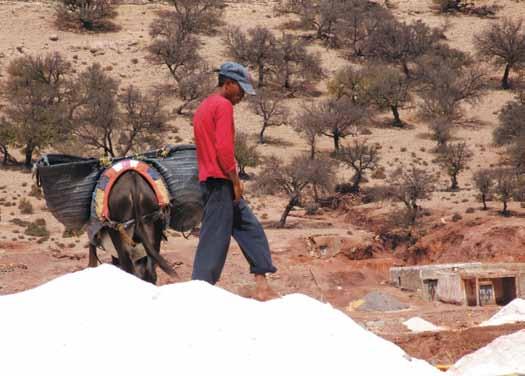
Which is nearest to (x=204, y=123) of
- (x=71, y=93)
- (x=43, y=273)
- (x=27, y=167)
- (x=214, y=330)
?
(x=214, y=330)

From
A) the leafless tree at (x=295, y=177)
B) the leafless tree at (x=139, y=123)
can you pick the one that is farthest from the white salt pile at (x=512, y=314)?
the leafless tree at (x=139, y=123)

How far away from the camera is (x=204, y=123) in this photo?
734 centimetres

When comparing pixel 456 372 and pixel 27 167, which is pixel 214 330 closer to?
pixel 456 372

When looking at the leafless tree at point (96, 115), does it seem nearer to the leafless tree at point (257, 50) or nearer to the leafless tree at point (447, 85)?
the leafless tree at point (257, 50)

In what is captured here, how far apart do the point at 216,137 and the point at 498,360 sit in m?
2.37

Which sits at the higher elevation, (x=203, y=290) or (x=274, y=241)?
(x=203, y=290)

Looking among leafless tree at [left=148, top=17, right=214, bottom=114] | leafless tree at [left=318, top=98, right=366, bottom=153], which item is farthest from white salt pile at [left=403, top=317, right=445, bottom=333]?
leafless tree at [left=148, top=17, right=214, bottom=114]

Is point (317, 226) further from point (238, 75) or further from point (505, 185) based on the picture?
point (238, 75)

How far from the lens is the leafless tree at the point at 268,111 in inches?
1781

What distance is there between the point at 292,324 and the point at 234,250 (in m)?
20.3

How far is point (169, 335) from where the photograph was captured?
5.59 m

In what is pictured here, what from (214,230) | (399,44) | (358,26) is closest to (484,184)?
(399,44)

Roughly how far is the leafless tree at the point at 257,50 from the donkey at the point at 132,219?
140ft

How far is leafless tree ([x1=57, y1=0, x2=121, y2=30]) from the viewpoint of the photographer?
5953 cm
